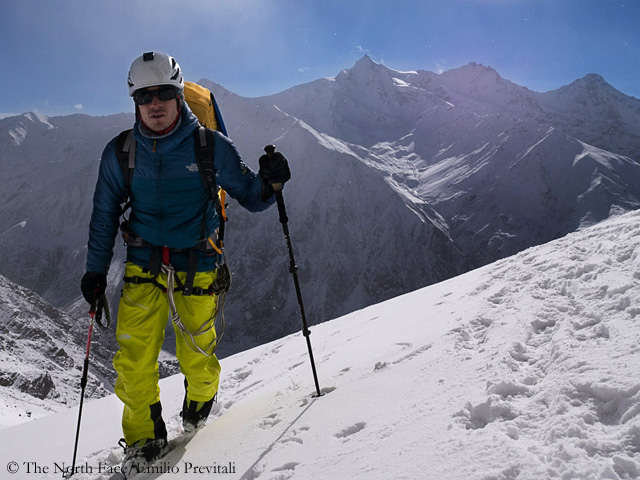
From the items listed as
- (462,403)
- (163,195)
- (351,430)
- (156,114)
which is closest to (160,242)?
(163,195)

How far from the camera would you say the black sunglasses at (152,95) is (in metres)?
4.34

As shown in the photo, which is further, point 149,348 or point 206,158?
point 206,158

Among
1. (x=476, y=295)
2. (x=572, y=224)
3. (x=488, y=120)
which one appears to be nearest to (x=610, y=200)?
(x=572, y=224)


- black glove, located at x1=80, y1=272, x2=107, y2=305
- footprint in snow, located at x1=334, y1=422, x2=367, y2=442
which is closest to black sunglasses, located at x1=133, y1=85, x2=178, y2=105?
black glove, located at x1=80, y1=272, x2=107, y2=305

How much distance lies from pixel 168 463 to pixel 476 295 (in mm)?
4483

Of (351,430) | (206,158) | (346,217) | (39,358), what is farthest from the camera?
(346,217)

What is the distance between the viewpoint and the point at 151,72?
14.3 feet

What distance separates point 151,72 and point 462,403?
4.34 metres

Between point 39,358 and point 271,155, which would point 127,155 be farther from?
point 39,358

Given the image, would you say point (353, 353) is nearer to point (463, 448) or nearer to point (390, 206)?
point (463, 448)

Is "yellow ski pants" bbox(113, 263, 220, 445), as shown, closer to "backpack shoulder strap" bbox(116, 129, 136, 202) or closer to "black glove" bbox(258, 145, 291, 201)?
"backpack shoulder strap" bbox(116, 129, 136, 202)

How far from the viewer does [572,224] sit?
398ft

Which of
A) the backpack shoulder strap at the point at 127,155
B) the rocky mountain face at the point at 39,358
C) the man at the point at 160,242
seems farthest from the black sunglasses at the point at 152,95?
the rocky mountain face at the point at 39,358
